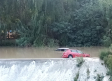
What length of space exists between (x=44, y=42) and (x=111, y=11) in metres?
10.4

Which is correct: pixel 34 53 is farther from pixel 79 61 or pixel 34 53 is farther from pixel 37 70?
pixel 79 61

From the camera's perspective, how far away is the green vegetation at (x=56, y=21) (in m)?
34.8

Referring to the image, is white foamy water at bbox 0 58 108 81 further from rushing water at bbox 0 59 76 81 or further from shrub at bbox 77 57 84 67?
shrub at bbox 77 57 84 67

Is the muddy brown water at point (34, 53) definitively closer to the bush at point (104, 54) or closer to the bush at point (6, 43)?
the bush at point (6, 43)

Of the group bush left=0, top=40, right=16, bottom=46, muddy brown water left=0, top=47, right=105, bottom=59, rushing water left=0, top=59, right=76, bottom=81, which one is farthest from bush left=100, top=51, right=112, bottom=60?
bush left=0, top=40, right=16, bottom=46

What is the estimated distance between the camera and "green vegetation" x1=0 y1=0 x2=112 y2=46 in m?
Result: 34.8

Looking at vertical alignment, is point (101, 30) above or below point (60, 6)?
below

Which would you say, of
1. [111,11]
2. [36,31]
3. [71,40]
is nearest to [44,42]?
[36,31]

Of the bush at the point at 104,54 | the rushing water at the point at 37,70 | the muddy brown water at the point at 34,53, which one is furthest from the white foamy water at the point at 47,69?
the muddy brown water at the point at 34,53

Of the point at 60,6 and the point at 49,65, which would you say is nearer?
the point at 49,65

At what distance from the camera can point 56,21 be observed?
36.5 metres

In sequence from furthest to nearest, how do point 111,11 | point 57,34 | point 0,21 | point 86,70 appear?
1. point 57,34
2. point 0,21
3. point 111,11
4. point 86,70

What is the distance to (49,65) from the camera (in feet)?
58.2

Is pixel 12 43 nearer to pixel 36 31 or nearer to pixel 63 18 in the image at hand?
pixel 36 31
